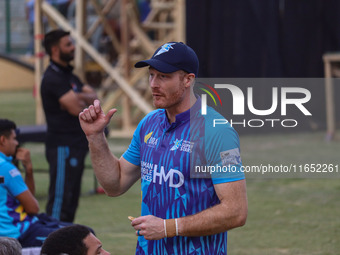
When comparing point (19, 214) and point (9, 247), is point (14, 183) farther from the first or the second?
point (9, 247)

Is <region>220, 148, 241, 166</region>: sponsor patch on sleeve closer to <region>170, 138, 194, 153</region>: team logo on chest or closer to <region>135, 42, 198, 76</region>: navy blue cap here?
<region>170, 138, 194, 153</region>: team logo on chest

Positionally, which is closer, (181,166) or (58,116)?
(181,166)

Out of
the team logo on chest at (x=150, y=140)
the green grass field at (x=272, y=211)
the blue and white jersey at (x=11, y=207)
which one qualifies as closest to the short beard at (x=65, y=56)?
the blue and white jersey at (x=11, y=207)

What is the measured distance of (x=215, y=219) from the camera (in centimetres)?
354

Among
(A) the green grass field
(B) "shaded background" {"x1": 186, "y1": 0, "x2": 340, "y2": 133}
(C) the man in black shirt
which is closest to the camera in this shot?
(A) the green grass field

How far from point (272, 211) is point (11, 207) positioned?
12.9ft

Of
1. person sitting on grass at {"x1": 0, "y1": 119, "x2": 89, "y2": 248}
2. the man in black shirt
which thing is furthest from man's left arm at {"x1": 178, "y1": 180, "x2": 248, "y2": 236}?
the man in black shirt

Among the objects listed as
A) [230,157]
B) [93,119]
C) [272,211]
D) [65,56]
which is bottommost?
[272,211]

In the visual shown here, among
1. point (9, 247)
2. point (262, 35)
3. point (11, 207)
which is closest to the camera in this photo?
point (9, 247)

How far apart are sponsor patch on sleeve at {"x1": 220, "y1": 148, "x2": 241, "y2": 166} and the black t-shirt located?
409cm

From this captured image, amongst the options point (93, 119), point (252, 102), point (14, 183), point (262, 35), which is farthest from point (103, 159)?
point (262, 35)

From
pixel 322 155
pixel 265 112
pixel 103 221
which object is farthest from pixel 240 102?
pixel 322 155

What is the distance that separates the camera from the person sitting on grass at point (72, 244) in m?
4.09

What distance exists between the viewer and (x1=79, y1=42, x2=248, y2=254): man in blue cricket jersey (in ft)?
11.7
